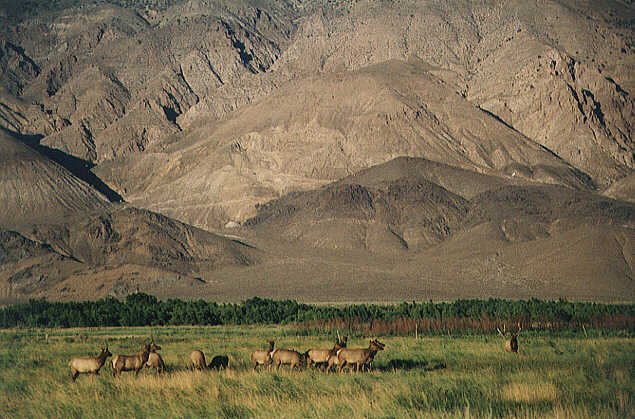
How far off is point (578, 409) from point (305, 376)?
802cm

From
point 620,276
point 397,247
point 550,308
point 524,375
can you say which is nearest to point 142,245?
point 397,247

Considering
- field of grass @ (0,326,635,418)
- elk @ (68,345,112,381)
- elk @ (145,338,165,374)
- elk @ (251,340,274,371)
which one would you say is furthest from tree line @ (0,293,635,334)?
Result: elk @ (68,345,112,381)

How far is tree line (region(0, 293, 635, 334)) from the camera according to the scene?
163 ft

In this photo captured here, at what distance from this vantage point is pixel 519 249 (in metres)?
126

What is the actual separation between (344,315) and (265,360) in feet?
102

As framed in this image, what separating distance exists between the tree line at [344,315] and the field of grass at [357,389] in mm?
20133

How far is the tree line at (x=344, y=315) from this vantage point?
49.7m

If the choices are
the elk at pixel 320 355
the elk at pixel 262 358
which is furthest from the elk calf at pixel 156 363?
the elk at pixel 320 355

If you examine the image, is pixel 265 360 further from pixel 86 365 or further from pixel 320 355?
pixel 86 365

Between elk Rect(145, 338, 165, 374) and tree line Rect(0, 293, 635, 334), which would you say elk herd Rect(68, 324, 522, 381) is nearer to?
elk Rect(145, 338, 165, 374)

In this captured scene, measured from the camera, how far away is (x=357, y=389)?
20.0 metres

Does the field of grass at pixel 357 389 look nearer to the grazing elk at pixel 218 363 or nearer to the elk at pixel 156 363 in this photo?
the elk at pixel 156 363

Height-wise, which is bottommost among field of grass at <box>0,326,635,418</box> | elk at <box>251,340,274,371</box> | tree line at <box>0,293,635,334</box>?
field of grass at <box>0,326,635,418</box>

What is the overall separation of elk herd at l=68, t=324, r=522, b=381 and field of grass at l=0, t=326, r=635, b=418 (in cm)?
42
